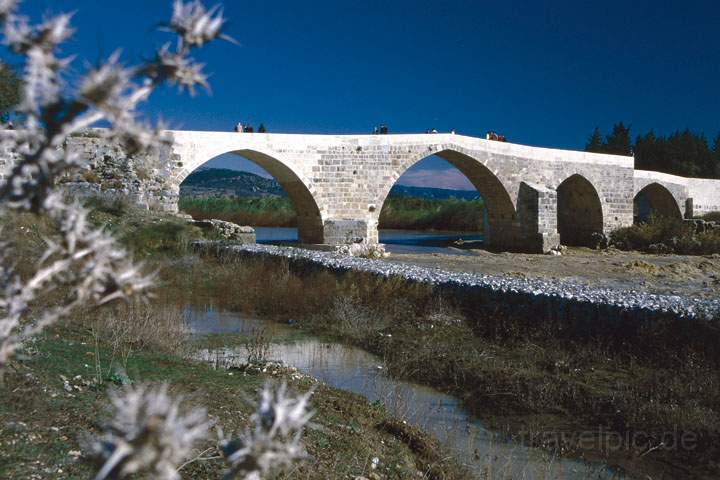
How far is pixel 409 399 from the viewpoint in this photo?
456 cm

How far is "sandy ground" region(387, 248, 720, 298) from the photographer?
10144 mm

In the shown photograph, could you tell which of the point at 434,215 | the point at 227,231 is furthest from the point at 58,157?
the point at 434,215

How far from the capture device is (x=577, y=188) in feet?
70.8

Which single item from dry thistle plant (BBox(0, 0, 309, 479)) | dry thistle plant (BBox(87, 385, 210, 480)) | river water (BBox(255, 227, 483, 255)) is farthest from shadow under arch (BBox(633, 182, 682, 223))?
dry thistle plant (BBox(87, 385, 210, 480))

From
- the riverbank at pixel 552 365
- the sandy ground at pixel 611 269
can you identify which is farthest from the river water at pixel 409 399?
the sandy ground at pixel 611 269

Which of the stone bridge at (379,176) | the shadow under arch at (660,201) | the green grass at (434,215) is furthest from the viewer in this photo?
the green grass at (434,215)

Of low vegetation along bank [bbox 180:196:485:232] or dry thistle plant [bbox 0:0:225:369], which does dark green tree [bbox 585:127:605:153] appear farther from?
dry thistle plant [bbox 0:0:225:369]

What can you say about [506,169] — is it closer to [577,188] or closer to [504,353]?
[577,188]

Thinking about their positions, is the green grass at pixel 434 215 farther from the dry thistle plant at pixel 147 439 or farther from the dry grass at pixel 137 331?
the dry thistle plant at pixel 147 439

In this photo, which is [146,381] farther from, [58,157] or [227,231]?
[227,231]

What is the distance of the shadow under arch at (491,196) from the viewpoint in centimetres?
1781

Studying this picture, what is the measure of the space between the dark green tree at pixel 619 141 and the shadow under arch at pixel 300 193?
31.4 m

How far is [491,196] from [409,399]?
613 inches

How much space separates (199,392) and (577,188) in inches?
797
